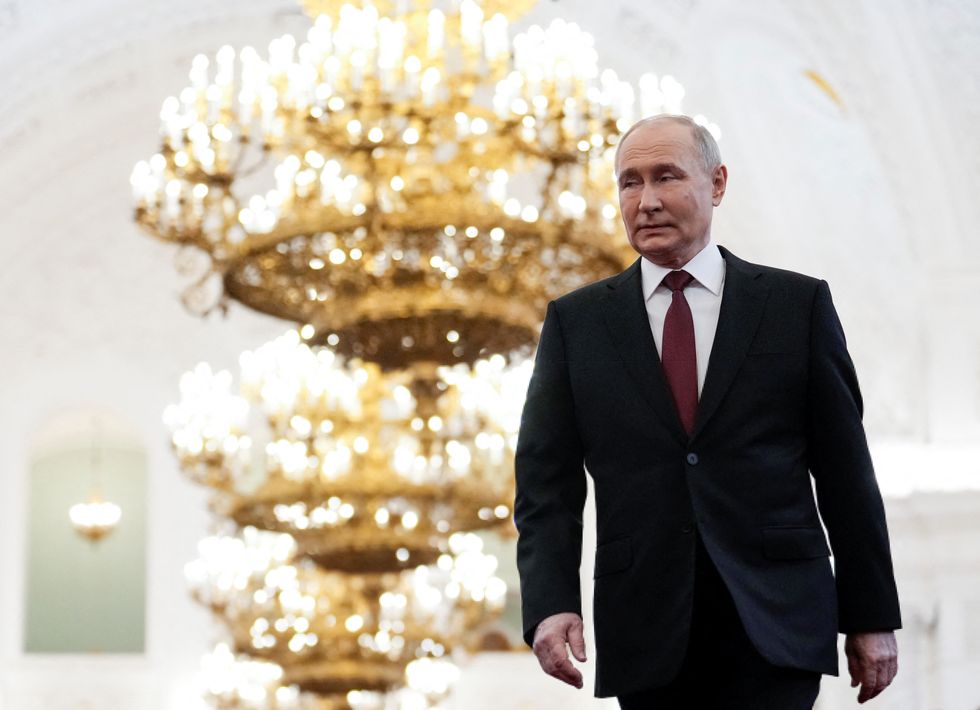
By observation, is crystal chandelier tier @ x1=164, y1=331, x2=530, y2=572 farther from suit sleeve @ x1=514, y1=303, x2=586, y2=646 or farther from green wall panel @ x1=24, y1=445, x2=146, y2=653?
green wall panel @ x1=24, y1=445, x2=146, y2=653

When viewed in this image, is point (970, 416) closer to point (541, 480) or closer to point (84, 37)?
point (84, 37)

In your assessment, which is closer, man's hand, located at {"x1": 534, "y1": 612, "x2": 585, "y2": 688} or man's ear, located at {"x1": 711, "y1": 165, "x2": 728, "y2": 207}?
man's hand, located at {"x1": 534, "y1": 612, "x2": 585, "y2": 688}

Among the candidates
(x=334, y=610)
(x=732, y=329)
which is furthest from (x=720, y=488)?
(x=334, y=610)

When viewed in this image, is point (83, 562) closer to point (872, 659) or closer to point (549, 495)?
point (549, 495)

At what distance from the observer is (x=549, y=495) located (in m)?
2.91

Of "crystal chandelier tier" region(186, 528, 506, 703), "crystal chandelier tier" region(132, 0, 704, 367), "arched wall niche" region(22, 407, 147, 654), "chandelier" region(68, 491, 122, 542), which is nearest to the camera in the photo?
"crystal chandelier tier" region(132, 0, 704, 367)

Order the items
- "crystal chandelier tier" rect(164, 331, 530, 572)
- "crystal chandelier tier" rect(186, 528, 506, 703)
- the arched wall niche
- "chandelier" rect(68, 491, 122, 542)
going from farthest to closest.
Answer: "chandelier" rect(68, 491, 122, 542), the arched wall niche, "crystal chandelier tier" rect(186, 528, 506, 703), "crystal chandelier tier" rect(164, 331, 530, 572)

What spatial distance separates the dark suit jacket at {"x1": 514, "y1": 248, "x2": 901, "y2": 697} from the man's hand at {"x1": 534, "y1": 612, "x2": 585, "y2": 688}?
3 cm

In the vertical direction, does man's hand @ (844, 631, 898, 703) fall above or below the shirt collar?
below

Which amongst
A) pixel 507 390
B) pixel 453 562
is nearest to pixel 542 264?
pixel 507 390

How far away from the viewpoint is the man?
9.02ft

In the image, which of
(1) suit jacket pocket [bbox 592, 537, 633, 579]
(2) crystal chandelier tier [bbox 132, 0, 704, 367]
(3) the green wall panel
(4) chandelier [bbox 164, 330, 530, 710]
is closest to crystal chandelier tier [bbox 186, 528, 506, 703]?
(4) chandelier [bbox 164, 330, 530, 710]

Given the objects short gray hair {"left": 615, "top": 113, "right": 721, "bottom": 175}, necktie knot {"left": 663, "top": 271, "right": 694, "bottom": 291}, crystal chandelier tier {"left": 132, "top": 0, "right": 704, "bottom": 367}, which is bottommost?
necktie knot {"left": 663, "top": 271, "right": 694, "bottom": 291}

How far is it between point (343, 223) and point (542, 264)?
0.99m
